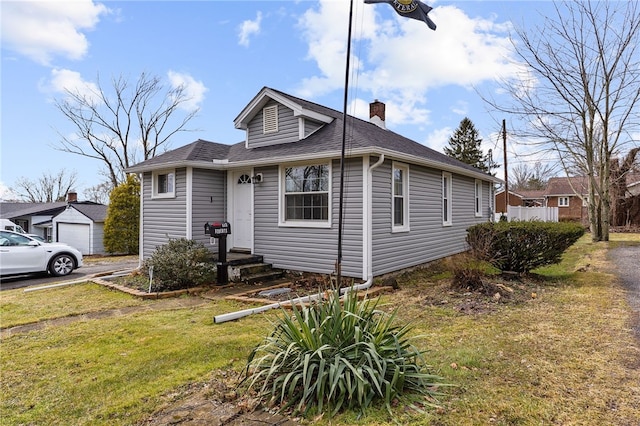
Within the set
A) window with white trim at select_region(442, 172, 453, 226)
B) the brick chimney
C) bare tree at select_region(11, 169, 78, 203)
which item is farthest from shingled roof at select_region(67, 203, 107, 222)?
bare tree at select_region(11, 169, 78, 203)

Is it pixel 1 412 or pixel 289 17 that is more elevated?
pixel 289 17

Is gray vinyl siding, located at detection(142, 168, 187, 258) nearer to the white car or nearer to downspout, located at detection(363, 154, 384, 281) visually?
the white car

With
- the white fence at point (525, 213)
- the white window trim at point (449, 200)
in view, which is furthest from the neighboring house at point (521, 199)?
the white window trim at point (449, 200)

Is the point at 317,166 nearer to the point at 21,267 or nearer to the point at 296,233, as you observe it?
the point at 296,233

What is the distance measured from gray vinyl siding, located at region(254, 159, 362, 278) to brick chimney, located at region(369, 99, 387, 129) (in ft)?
17.6

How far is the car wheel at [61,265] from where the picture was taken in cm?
1097

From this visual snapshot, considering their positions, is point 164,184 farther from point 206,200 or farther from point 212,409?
point 212,409

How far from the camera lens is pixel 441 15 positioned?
7.87 meters

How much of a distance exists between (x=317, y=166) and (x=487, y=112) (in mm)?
10488

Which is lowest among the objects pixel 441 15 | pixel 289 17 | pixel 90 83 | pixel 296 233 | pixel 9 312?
pixel 9 312

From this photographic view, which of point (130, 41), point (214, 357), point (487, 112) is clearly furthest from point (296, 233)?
point (487, 112)

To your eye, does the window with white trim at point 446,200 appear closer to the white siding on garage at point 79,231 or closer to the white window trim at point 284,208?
the white window trim at point 284,208

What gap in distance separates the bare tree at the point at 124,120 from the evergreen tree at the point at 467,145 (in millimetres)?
25931

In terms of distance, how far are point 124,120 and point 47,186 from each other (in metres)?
25.5
